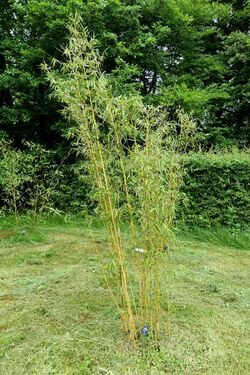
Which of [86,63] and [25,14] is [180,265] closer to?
[86,63]

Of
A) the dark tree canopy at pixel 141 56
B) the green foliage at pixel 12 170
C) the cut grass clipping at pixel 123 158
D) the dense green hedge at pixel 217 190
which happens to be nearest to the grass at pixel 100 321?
the cut grass clipping at pixel 123 158

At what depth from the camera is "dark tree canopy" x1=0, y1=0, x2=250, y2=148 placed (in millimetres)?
5836

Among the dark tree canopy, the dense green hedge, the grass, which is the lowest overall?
the grass

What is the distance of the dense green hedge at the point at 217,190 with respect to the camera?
15.8 ft

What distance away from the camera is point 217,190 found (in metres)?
4.89

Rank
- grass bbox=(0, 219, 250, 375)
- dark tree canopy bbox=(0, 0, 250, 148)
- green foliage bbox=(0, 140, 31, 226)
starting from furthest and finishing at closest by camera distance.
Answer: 1. dark tree canopy bbox=(0, 0, 250, 148)
2. green foliage bbox=(0, 140, 31, 226)
3. grass bbox=(0, 219, 250, 375)

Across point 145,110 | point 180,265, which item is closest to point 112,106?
point 145,110

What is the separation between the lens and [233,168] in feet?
15.8

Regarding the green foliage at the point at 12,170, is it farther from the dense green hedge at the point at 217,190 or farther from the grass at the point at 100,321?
the dense green hedge at the point at 217,190

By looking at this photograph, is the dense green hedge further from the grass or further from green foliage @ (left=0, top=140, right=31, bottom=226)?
green foliage @ (left=0, top=140, right=31, bottom=226)

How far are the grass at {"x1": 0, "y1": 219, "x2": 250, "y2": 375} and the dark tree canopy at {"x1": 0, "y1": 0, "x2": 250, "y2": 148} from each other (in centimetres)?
274

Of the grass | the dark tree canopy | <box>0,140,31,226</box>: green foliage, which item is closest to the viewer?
the grass

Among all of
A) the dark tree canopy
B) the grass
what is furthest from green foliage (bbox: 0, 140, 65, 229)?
the grass

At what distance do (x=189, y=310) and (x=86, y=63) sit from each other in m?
1.87
